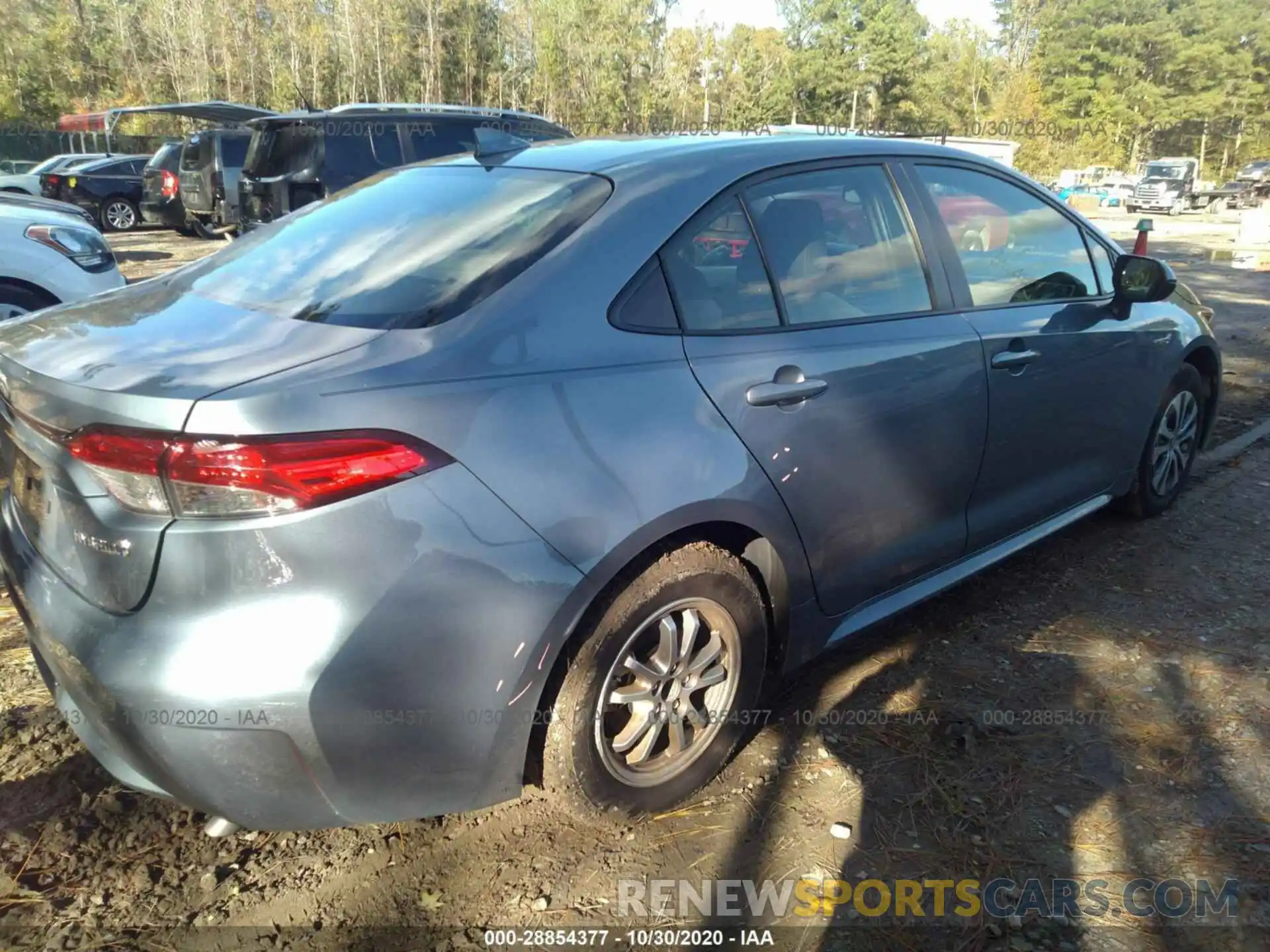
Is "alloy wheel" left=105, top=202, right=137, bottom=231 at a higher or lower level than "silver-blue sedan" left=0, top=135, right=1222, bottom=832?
lower

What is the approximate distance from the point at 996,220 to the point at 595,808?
248 centimetres

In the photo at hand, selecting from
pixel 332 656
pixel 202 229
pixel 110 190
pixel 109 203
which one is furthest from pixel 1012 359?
pixel 109 203

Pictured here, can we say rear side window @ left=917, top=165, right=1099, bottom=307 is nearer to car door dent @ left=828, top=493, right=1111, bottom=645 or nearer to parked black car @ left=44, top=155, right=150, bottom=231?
car door dent @ left=828, top=493, right=1111, bottom=645

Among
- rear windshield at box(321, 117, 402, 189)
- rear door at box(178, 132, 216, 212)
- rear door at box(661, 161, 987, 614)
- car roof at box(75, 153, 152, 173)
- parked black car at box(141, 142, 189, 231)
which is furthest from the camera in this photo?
car roof at box(75, 153, 152, 173)

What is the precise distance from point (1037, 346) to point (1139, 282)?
75 centimetres

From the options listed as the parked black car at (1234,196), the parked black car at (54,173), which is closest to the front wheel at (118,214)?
the parked black car at (54,173)

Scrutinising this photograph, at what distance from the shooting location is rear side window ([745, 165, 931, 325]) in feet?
8.49

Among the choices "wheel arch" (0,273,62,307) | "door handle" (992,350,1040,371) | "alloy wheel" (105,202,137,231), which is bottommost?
"alloy wheel" (105,202,137,231)

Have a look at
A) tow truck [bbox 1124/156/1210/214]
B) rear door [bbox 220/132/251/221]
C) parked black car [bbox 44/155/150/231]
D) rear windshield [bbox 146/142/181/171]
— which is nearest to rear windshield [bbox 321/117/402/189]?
rear door [bbox 220/132/251/221]

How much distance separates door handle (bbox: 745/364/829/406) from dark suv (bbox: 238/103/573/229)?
777cm

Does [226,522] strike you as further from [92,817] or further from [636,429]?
[92,817]

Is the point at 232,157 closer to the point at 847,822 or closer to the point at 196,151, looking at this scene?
the point at 196,151

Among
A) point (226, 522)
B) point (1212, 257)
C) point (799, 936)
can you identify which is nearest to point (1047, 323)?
point (799, 936)

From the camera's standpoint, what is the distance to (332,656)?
5.62ft
